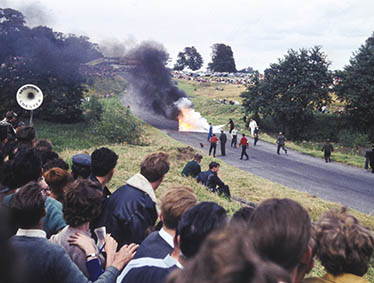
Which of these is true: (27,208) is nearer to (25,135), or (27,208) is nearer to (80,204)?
(80,204)

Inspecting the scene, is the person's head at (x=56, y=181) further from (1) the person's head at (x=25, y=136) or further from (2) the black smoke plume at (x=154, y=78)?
(2) the black smoke plume at (x=154, y=78)

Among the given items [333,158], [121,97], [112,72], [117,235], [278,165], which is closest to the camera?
[117,235]

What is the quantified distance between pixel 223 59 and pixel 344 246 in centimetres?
9296

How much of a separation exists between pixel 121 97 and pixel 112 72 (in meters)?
4.19

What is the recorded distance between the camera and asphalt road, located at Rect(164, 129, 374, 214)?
15.1m

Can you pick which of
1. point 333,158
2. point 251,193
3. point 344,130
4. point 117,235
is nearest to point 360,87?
point 344,130

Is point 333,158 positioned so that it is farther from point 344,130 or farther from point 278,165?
point 344,130

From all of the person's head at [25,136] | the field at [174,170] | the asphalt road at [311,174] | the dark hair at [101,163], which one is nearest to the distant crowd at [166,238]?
the dark hair at [101,163]

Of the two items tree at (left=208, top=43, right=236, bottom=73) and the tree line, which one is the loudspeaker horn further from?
tree at (left=208, top=43, right=236, bottom=73)

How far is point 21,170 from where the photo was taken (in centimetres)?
387

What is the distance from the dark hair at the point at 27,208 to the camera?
99.5 inches

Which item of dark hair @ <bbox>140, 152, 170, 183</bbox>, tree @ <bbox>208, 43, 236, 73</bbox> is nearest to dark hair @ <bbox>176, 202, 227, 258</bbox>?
dark hair @ <bbox>140, 152, 170, 183</bbox>

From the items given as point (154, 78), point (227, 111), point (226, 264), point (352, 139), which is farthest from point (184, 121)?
point (226, 264)

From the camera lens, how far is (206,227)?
214 centimetres
